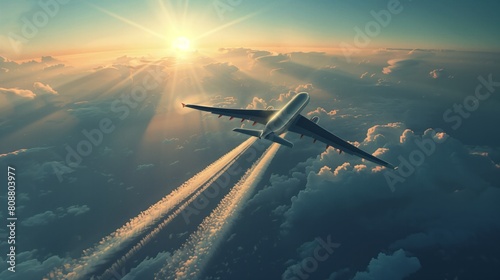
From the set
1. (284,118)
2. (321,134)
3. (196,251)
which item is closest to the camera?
(284,118)

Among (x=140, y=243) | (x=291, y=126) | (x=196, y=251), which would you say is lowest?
(x=291, y=126)

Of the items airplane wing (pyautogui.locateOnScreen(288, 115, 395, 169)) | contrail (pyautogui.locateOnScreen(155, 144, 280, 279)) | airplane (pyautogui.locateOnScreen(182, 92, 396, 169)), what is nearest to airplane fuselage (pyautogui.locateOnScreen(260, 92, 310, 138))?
airplane (pyautogui.locateOnScreen(182, 92, 396, 169))

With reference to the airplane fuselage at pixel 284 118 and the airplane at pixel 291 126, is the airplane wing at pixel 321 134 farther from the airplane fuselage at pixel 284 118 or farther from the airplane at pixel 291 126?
the airplane fuselage at pixel 284 118

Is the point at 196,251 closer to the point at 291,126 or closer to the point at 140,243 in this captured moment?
the point at 140,243

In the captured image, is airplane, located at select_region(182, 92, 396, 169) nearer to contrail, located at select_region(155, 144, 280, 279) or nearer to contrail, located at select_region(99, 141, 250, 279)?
contrail, located at select_region(155, 144, 280, 279)

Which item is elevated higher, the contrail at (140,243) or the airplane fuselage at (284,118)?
the contrail at (140,243)

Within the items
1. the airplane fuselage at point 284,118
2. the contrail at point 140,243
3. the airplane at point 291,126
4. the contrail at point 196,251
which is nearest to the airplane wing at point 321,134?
the airplane at point 291,126

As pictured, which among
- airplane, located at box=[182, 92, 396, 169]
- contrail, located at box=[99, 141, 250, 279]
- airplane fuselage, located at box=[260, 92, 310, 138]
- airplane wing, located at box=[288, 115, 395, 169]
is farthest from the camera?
contrail, located at box=[99, 141, 250, 279]

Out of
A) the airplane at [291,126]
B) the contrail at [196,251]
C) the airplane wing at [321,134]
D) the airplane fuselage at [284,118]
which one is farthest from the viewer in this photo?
the contrail at [196,251]

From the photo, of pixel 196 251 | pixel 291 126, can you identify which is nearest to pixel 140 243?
pixel 196 251
